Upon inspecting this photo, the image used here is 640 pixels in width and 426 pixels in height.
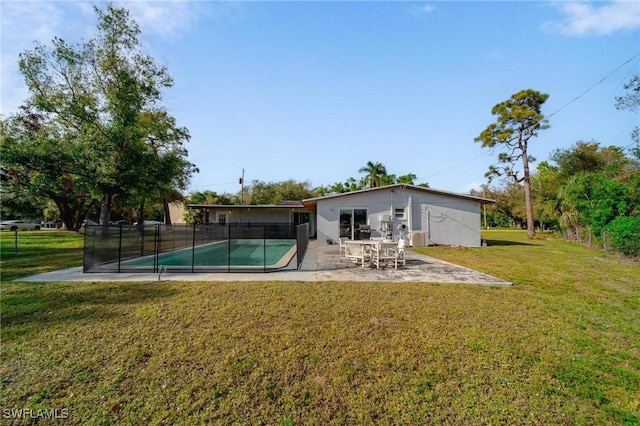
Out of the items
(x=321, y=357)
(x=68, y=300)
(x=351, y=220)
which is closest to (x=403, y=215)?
(x=351, y=220)

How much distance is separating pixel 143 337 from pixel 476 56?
1526 cm

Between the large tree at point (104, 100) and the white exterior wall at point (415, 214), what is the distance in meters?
10.9

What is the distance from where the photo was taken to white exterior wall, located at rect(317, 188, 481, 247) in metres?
16.0

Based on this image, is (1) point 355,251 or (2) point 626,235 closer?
(1) point 355,251

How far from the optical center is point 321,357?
335 cm

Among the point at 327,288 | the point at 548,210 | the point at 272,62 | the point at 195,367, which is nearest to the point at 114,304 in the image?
the point at 195,367

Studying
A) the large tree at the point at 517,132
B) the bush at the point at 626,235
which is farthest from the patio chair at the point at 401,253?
the large tree at the point at 517,132

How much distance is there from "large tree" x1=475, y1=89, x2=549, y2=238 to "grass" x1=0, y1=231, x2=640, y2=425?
821 inches

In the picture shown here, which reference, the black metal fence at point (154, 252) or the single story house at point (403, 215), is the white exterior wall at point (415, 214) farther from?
the black metal fence at point (154, 252)

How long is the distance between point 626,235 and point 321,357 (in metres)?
14.5

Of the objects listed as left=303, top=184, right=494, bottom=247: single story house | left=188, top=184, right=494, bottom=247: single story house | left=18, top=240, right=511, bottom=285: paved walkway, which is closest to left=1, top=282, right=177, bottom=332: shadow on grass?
left=18, top=240, right=511, bottom=285: paved walkway

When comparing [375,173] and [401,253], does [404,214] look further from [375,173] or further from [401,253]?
[375,173]

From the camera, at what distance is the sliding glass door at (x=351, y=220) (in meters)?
16.0

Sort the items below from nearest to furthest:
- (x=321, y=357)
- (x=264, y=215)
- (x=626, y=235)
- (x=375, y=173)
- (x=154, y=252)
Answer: (x=321, y=357)
(x=154, y=252)
(x=626, y=235)
(x=264, y=215)
(x=375, y=173)
